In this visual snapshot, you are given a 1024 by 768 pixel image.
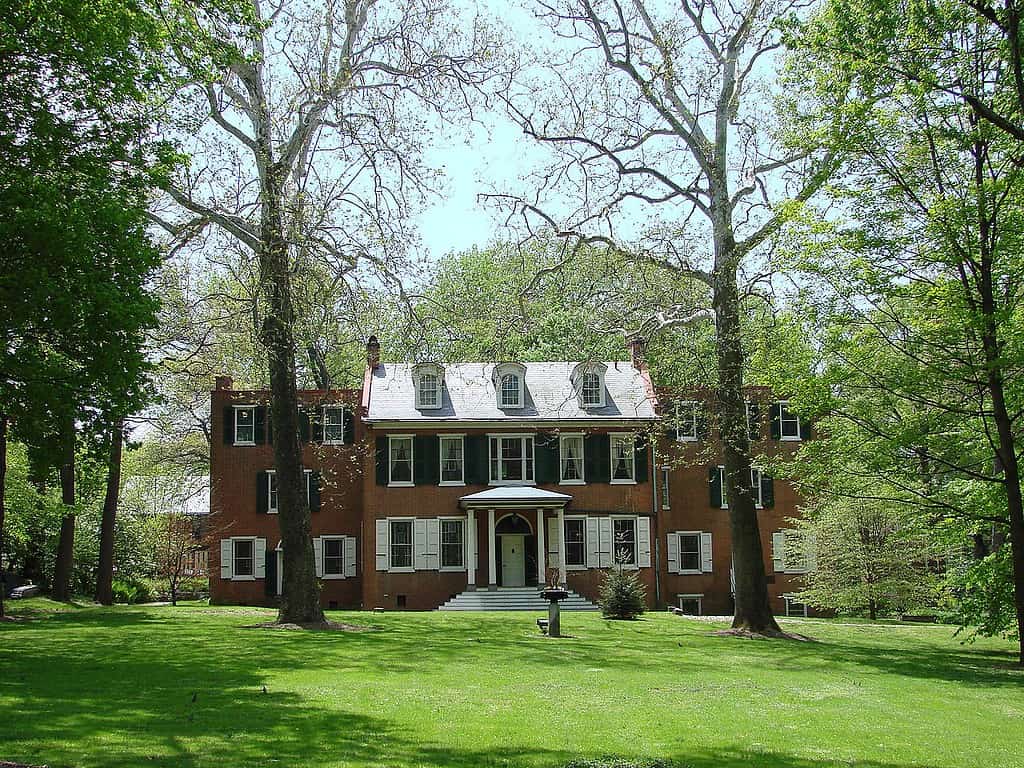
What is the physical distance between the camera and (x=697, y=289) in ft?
78.5

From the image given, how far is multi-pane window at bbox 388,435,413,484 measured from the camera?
33.2 meters

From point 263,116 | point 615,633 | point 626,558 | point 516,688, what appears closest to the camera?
point 516,688

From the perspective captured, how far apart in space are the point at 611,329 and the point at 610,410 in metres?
11.7

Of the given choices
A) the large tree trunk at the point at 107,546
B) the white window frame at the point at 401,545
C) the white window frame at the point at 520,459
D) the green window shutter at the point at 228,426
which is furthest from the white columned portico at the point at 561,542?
the large tree trunk at the point at 107,546

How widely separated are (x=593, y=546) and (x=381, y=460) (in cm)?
728

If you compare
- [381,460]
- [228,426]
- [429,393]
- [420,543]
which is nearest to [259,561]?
[228,426]

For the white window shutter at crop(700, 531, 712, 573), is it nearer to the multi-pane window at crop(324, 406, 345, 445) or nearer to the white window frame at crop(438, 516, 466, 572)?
the white window frame at crop(438, 516, 466, 572)

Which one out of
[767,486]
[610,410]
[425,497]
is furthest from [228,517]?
[767,486]

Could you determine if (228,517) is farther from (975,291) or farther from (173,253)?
(975,291)

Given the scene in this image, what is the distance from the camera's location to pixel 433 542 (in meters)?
32.8

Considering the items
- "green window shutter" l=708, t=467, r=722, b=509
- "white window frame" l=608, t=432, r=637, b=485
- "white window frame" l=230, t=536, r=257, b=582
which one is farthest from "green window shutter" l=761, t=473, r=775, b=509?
"white window frame" l=230, t=536, r=257, b=582

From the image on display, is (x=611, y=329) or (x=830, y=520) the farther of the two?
(x=830, y=520)

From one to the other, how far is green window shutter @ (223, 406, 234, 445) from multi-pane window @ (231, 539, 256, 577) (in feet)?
11.0

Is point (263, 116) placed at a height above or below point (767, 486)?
above
